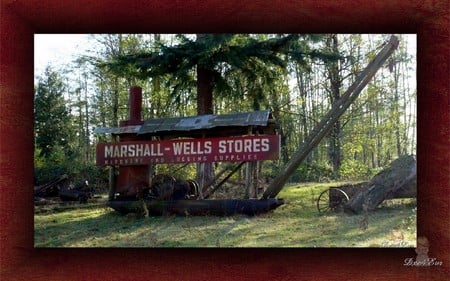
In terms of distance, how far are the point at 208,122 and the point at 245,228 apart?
84 centimetres

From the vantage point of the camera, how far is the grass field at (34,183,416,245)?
3309 mm

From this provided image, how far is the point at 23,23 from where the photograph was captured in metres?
2.90

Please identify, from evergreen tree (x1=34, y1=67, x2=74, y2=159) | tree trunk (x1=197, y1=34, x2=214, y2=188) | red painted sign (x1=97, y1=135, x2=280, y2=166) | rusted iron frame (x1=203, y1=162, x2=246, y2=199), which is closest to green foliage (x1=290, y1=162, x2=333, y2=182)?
red painted sign (x1=97, y1=135, x2=280, y2=166)

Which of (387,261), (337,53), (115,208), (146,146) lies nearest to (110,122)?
(146,146)

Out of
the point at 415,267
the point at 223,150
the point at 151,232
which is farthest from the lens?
the point at 223,150

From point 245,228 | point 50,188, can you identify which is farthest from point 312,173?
point 50,188

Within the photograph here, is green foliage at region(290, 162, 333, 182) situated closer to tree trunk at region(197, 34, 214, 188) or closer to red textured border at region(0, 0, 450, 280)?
tree trunk at region(197, 34, 214, 188)

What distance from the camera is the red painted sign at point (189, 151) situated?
3.62 meters

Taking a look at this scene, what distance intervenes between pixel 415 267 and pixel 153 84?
2.22 m

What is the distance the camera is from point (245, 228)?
3453 mm

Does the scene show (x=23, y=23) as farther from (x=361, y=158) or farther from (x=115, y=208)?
(x=361, y=158)

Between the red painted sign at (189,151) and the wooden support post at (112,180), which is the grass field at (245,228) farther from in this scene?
the red painted sign at (189,151)

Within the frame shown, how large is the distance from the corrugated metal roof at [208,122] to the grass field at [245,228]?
0.58 m

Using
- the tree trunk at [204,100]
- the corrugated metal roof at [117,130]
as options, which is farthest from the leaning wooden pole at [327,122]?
the corrugated metal roof at [117,130]
